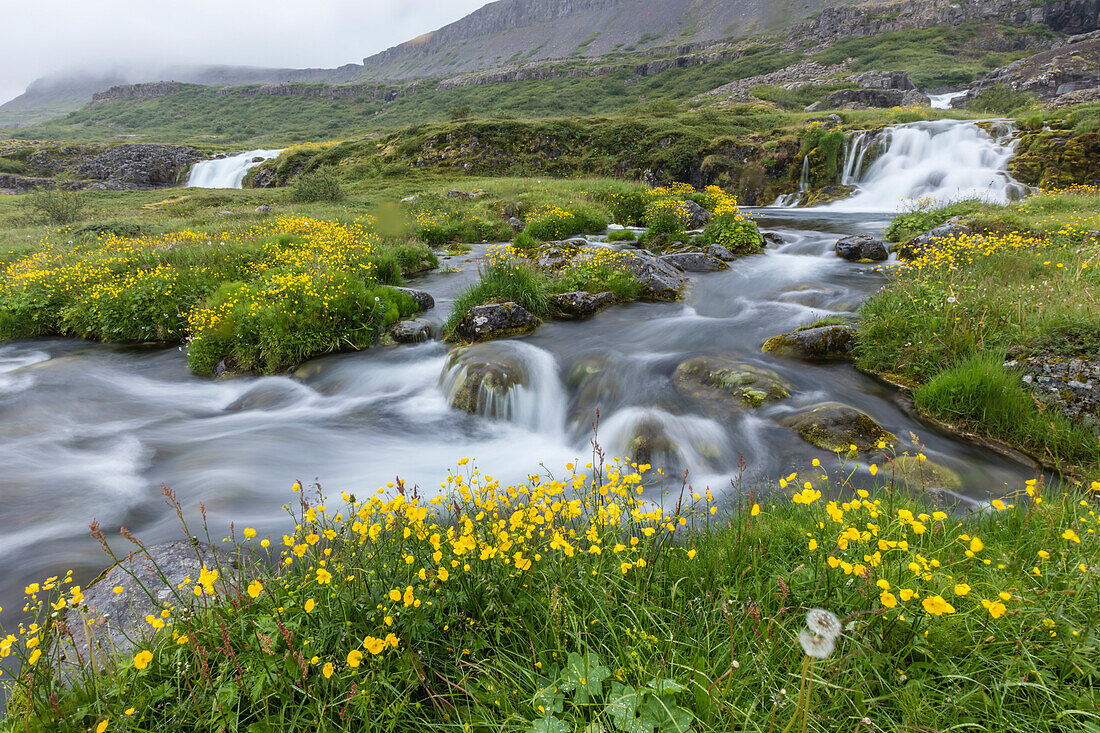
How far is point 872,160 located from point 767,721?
32.6m

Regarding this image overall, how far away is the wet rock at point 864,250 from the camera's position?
43.9ft

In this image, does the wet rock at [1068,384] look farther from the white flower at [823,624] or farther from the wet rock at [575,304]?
the wet rock at [575,304]

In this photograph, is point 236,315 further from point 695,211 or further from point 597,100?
point 597,100

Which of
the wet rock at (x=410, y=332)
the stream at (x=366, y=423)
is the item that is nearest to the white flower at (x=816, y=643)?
the stream at (x=366, y=423)

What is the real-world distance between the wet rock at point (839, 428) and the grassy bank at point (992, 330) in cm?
114

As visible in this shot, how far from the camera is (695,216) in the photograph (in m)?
18.3

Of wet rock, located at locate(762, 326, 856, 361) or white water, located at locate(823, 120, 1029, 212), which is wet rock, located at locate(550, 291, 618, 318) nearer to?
wet rock, located at locate(762, 326, 856, 361)

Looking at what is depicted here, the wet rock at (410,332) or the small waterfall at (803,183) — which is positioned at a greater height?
the small waterfall at (803,183)

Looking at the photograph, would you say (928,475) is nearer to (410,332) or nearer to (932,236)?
(410,332)

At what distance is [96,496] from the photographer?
5.72m

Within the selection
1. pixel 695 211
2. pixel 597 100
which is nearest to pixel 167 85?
pixel 597 100

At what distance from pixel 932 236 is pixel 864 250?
181cm

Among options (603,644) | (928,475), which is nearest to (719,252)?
(928,475)

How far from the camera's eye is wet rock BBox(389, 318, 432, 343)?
9680 millimetres
